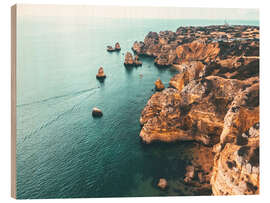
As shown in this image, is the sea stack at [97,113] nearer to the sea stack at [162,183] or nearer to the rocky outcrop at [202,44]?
the rocky outcrop at [202,44]

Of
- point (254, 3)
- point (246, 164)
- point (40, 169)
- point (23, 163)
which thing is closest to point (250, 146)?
point (246, 164)

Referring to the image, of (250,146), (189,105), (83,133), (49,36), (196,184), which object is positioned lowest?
(196,184)

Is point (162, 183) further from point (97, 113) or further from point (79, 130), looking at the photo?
point (97, 113)

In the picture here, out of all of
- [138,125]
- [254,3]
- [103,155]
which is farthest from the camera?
[138,125]

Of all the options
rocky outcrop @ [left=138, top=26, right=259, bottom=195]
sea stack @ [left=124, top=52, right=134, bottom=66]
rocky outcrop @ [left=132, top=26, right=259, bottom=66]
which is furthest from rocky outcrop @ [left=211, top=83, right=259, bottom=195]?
sea stack @ [left=124, top=52, right=134, bottom=66]

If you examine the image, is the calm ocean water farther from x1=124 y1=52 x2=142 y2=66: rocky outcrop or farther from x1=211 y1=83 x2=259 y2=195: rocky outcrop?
x1=124 y1=52 x2=142 y2=66: rocky outcrop

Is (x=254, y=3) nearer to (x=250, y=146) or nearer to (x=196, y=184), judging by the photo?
(x=250, y=146)
